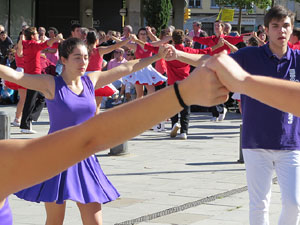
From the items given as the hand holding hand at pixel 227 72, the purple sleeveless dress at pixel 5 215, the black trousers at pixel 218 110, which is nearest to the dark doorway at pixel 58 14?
the black trousers at pixel 218 110

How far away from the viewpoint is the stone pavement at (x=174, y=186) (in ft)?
23.5

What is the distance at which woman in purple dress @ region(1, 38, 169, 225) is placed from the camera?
5.21 meters

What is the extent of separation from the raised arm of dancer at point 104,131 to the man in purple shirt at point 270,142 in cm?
273

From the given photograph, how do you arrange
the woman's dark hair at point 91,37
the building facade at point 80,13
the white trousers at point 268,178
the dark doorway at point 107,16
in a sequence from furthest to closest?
the dark doorway at point 107,16
the building facade at point 80,13
the woman's dark hair at point 91,37
the white trousers at point 268,178

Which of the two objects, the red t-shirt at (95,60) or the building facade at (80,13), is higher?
the building facade at (80,13)

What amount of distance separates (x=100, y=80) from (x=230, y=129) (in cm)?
1020

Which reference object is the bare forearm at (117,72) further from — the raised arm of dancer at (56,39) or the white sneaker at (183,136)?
the white sneaker at (183,136)

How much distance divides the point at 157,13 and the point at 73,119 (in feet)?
101

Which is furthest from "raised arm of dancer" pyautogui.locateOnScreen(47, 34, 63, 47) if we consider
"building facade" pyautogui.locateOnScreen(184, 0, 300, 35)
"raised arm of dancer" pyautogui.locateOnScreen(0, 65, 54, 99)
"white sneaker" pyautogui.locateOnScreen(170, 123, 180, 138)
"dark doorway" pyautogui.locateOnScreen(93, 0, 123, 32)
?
"building facade" pyautogui.locateOnScreen(184, 0, 300, 35)

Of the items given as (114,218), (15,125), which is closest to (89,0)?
(15,125)

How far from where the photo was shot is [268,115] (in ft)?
17.2

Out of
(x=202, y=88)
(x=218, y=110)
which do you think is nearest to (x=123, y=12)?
(x=218, y=110)

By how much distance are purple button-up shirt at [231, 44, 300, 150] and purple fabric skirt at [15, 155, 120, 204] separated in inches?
43.5

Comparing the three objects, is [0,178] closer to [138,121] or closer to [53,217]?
[138,121]
